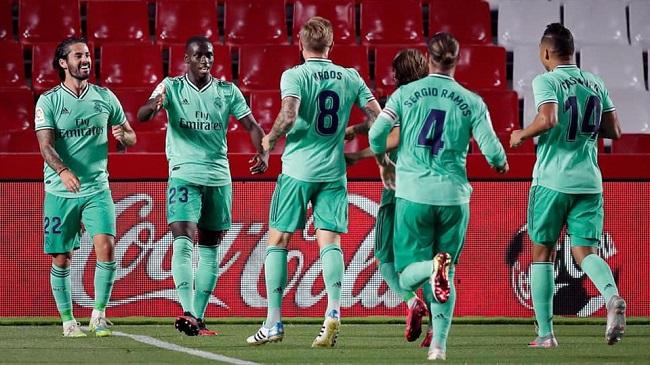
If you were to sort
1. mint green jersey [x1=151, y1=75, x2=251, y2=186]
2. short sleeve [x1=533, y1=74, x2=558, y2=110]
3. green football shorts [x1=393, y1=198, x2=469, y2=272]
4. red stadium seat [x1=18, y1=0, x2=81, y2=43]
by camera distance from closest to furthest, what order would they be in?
1. green football shorts [x1=393, y1=198, x2=469, y2=272]
2. short sleeve [x1=533, y1=74, x2=558, y2=110]
3. mint green jersey [x1=151, y1=75, x2=251, y2=186]
4. red stadium seat [x1=18, y1=0, x2=81, y2=43]

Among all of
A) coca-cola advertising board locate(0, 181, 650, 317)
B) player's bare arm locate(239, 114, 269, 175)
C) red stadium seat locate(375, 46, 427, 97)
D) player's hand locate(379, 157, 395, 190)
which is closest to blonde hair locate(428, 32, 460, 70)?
player's hand locate(379, 157, 395, 190)

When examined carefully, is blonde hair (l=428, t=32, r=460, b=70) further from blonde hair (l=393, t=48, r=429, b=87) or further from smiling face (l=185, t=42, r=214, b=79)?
smiling face (l=185, t=42, r=214, b=79)

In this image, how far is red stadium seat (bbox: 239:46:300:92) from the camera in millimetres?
13242

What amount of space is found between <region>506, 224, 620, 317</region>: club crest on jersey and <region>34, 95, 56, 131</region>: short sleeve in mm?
3809

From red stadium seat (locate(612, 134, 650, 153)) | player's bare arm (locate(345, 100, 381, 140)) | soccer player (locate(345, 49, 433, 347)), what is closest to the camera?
soccer player (locate(345, 49, 433, 347))

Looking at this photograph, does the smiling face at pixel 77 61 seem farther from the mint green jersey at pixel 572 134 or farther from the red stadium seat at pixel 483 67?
the red stadium seat at pixel 483 67

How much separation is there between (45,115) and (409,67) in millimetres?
2469

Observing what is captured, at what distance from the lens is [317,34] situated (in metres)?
8.02

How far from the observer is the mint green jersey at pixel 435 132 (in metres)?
7.10

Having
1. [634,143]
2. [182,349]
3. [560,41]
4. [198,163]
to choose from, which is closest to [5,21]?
[198,163]

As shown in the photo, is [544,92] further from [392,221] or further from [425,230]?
[392,221]

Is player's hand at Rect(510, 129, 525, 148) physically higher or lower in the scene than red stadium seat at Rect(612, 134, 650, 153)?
Answer: higher

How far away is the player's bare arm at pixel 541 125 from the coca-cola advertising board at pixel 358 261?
2934 mm

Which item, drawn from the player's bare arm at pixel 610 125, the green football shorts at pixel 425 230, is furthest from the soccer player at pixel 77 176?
the player's bare arm at pixel 610 125
